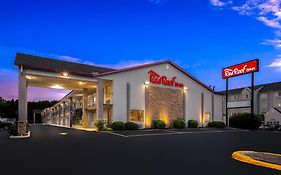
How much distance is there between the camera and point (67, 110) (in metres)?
47.2

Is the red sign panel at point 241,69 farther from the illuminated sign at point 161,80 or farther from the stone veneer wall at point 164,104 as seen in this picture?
the stone veneer wall at point 164,104

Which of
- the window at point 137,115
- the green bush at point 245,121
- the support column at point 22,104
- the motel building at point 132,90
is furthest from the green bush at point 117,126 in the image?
the green bush at point 245,121

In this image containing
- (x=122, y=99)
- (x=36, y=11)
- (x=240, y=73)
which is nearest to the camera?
(x=36, y=11)

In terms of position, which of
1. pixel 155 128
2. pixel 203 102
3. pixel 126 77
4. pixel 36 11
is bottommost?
pixel 155 128

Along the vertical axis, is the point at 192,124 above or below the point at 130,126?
below

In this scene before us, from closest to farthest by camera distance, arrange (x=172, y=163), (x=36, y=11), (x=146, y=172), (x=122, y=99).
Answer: (x=146, y=172) < (x=172, y=163) < (x=36, y=11) < (x=122, y=99)

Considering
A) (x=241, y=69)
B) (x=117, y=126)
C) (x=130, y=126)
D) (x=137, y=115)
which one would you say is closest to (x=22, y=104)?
(x=117, y=126)

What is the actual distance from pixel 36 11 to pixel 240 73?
85.1 feet

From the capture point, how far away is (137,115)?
29219 millimetres

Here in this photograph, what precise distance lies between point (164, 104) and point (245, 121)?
11576 mm

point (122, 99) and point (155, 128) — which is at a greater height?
point (122, 99)

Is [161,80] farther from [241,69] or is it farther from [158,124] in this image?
[241,69]

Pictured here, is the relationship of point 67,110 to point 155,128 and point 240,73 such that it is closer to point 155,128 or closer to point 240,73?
point 155,128

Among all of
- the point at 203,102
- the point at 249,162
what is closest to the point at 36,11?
the point at 249,162
